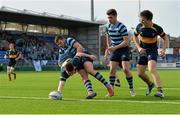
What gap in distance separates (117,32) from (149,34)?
41.7 inches

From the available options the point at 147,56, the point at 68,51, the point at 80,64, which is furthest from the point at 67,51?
the point at 147,56

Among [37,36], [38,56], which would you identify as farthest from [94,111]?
[37,36]

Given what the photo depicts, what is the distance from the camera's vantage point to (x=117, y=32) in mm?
12141

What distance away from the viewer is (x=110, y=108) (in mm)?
8711

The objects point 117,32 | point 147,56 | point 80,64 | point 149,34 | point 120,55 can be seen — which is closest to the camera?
point 80,64

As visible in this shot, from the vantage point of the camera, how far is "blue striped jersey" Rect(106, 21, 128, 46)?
12.1 m

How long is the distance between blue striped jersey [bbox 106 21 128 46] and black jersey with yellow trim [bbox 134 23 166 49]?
61 centimetres

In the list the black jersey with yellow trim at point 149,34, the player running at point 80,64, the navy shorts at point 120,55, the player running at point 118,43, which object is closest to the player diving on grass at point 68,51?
the player running at point 80,64

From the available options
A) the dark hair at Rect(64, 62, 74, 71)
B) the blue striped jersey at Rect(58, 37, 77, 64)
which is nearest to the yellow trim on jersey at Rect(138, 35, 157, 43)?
the blue striped jersey at Rect(58, 37, 77, 64)

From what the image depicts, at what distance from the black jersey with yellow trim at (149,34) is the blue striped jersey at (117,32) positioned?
0.61 metres

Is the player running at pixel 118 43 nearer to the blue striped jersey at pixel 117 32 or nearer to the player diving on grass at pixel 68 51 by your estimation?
the blue striped jersey at pixel 117 32

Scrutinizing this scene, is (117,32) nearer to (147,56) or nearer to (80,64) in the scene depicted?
(147,56)

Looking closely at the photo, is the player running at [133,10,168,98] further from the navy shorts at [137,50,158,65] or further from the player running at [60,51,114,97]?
the player running at [60,51,114,97]

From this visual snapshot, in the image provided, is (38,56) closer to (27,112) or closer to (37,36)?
(37,36)
